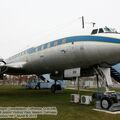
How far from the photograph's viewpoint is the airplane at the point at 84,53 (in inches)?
541

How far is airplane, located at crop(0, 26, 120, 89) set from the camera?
13731 mm

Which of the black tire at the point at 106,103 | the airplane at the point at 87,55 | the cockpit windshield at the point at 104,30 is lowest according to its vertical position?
the black tire at the point at 106,103

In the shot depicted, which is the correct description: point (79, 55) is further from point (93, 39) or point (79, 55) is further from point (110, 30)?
point (110, 30)

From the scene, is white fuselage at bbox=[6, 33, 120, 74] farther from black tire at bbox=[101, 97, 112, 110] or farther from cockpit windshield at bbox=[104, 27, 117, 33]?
black tire at bbox=[101, 97, 112, 110]

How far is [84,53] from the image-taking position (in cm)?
1470

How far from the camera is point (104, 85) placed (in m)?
14.8

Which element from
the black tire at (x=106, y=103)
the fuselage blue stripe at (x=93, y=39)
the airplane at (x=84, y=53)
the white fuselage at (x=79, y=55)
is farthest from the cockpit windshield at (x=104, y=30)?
the black tire at (x=106, y=103)

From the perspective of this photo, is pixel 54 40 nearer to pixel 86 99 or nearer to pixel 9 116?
pixel 86 99

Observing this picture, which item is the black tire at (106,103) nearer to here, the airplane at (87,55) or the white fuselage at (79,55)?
the airplane at (87,55)

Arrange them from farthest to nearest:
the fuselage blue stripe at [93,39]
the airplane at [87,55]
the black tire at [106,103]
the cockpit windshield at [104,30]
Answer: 1. the cockpit windshield at [104,30]
2. the airplane at [87,55]
3. the fuselage blue stripe at [93,39]
4. the black tire at [106,103]

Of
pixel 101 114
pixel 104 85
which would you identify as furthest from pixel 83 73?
pixel 101 114

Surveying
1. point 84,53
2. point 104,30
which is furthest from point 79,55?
point 104,30

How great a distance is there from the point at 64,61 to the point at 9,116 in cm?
726

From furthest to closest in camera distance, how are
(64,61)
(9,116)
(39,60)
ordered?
(39,60) → (64,61) → (9,116)
